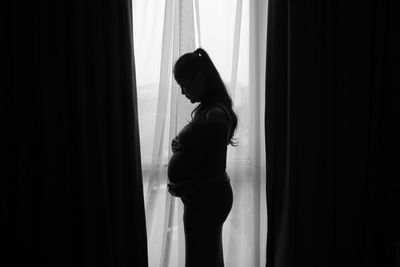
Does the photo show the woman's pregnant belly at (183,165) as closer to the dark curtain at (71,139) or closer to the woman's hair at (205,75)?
the woman's hair at (205,75)

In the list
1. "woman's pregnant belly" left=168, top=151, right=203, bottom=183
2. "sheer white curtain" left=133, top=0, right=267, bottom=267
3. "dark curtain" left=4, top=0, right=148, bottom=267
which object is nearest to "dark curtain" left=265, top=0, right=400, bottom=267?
"sheer white curtain" left=133, top=0, right=267, bottom=267

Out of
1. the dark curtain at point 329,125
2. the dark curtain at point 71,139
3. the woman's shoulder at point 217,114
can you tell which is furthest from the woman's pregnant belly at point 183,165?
the dark curtain at point 329,125

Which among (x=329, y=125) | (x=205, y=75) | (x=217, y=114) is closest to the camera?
(x=217, y=114)

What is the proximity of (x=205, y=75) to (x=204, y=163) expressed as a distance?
0.35 m

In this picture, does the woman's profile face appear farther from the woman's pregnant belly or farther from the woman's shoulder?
the woman's pregnant belly

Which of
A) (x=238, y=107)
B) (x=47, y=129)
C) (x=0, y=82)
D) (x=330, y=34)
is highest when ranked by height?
(x=330, y=34)

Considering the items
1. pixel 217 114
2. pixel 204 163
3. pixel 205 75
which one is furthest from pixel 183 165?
pixel 205 75

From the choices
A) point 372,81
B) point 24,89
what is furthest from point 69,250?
point 372,81

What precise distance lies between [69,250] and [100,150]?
57cm

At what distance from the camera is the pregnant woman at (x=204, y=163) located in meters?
1.24

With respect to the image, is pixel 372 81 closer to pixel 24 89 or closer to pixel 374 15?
pixel 374 15

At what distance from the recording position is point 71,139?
1.79 meters

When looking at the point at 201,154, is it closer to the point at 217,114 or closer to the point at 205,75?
the point at 217,114

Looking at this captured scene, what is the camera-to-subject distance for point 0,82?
1793 mm
